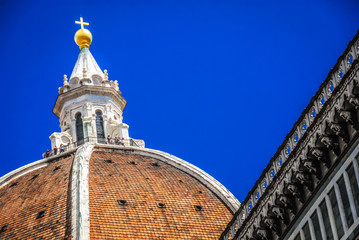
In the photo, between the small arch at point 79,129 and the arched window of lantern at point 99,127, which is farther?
the arched window of lantern at point 99,127

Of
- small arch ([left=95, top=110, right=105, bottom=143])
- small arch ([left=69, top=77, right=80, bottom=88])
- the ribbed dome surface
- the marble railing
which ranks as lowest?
the marble railing

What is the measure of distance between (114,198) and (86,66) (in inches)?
567

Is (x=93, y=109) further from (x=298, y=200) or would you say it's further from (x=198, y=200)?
(x=298, y=200)

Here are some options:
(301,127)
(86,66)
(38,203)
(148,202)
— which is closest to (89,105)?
(86,66)

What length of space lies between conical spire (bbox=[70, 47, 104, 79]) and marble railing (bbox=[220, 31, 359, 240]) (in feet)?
112

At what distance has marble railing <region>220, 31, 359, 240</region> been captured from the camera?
18.1m

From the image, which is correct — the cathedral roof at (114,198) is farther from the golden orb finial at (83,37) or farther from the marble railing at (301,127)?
the marble railing at (301,127)

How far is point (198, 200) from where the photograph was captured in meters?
45.0

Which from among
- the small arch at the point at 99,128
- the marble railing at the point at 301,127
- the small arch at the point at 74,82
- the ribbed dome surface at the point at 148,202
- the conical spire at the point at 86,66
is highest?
the conical spire at the point at 86,66

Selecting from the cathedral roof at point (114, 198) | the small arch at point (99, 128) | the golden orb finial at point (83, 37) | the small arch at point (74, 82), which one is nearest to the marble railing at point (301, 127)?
the cathedral roof at point (114, 198)

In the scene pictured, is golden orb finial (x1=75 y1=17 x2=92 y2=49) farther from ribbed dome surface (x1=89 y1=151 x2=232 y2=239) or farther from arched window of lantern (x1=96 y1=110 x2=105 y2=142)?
ribbed dome surface (x1=89 y1=151 x2=232 y2=239)

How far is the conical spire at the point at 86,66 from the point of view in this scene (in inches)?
2196

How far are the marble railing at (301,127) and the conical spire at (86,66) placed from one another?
34116mm

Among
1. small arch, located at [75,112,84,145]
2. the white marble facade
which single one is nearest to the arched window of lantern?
the white marble facade
